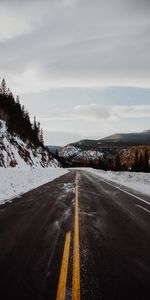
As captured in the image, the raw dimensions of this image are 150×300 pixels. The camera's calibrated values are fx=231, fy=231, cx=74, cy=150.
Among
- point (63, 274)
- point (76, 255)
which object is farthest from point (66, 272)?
point (76, 255)

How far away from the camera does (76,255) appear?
4.93m

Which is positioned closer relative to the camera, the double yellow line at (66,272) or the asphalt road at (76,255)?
the double yellow line at (66,272)

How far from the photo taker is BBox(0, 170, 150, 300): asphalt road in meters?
3.65

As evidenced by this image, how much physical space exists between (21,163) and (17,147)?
6.04 meters

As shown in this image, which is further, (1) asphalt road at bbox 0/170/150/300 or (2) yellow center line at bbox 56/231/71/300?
(1) asphalt road at bbox 0/170/150/300

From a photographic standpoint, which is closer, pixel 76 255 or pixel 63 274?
pixel 63 274

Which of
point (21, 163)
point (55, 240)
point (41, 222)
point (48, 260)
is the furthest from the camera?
point (21, 163)

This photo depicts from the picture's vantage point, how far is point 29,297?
3.41m

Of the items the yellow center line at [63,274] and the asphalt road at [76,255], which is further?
the asphalt road at [76,255]

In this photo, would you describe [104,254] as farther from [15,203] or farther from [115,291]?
[15,203]

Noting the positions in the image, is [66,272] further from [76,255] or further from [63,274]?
[76,255]

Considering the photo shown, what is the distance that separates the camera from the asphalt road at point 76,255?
12.0 ft

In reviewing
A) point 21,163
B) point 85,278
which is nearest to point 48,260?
point 85,278

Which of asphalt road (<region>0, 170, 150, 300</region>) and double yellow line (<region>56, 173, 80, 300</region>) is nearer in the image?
double yellow line (<region>56, 173, 80, 300</region>)
